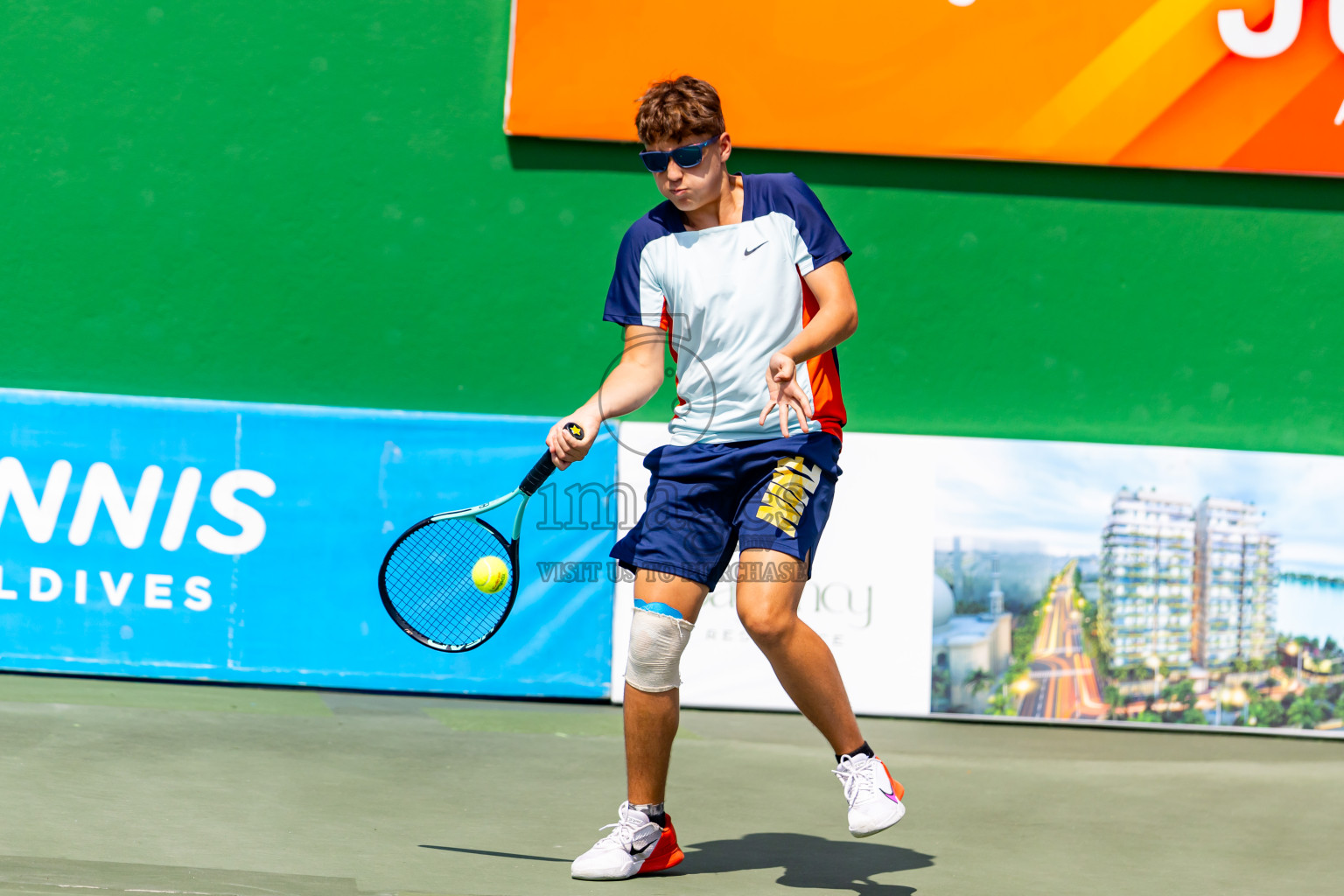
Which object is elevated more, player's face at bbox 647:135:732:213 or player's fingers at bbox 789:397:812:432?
player's face at bbox 647:135:732:213

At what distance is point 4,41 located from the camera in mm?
5539

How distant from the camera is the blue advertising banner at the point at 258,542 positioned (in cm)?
521

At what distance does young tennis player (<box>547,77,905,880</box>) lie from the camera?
309cm

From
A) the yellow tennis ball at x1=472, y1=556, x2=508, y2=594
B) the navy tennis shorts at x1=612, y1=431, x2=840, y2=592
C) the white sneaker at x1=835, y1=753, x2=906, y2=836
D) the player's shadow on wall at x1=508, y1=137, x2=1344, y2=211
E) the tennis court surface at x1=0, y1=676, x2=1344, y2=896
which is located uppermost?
the player's shadow on wall at x1=508, y1=137, x2=1344, y2=211

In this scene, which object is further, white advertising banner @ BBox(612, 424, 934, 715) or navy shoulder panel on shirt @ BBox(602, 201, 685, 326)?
white advertising banner @ BBox(612, 424, 934, 715)

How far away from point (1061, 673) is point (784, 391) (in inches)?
112

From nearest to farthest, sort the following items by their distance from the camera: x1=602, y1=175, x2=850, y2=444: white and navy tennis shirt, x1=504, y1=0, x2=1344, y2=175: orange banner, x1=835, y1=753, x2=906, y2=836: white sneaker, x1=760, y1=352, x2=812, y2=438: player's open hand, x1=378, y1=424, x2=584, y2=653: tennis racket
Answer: x1=760, y1=352, x2=812, y2=438: player's open hand < x1=835, y1=753, x2=906, y2=836: white sneaker < x1=602, y1=175, x2=850, y2=444: white and navy tennis shirt < x1=378, y1=424, x2=584, y2=653: tennis racket < x1=504, y1=0, x2=1344, y2=175: orange banner

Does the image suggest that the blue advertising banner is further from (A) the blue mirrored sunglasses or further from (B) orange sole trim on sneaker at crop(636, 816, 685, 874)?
(A) the blue mirrored sunglasses

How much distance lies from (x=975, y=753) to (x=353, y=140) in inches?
140

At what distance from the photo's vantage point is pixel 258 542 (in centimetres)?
525

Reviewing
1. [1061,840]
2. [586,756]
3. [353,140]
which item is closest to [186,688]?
[586,756]

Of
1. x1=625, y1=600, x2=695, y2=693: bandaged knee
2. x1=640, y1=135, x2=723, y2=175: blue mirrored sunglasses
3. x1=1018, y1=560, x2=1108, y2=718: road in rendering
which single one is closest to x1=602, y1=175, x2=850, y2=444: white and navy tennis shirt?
x1=640, y1=135, x2=723, y2=175: blue mirrored sunglasses

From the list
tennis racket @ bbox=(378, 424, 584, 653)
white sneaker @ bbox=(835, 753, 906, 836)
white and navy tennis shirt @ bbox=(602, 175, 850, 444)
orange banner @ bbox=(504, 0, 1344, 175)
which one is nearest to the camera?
white sneaker @ bbox=(835, 753, 906, 836)

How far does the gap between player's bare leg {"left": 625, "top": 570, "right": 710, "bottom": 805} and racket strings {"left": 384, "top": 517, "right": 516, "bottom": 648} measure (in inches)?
31.7
